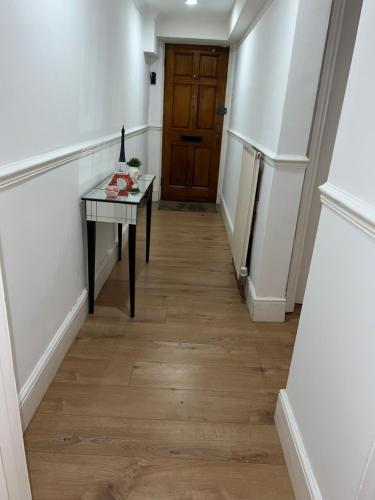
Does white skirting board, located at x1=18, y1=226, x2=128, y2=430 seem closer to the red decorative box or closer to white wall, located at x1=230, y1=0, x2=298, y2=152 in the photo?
the red decorative box

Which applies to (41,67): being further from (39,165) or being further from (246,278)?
(246,278)

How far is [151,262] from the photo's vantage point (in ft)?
10.6

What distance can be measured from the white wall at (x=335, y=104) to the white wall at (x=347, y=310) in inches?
45.0

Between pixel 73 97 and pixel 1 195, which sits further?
pixel 73 97

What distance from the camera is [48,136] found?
1590 millimetres

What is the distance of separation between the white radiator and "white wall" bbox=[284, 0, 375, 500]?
122cm

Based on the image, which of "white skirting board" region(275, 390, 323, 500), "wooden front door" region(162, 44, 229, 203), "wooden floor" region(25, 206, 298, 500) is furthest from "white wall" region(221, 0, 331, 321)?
"wooden front door" region(162, 44, 229, 203)

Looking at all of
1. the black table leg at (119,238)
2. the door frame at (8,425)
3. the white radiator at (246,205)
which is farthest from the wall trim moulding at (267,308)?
the door frame at (8,425)

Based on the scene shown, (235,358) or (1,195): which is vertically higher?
(1,195)

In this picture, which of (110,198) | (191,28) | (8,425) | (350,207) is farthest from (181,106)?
(8,425)

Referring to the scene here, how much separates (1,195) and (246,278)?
1796 mm

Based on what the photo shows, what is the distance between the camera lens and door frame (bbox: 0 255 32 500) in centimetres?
86

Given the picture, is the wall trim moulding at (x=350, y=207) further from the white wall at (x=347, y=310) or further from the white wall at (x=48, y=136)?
the white wall at (x=48, y=136)

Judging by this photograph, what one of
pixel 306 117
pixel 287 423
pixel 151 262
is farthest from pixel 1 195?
pixel 151 262
